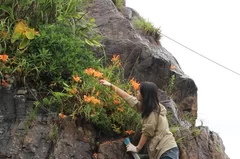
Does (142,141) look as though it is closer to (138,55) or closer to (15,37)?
(15,37)

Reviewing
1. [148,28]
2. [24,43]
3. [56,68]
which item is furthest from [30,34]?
[148,28]

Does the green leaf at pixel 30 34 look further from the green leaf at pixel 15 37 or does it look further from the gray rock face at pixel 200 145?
the gray rock face at pixel 200 145

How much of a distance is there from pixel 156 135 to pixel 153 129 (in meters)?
0.10

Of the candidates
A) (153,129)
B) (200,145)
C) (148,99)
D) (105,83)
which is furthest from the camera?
(200,145)

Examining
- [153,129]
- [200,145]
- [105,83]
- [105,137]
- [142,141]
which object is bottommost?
[200,145]

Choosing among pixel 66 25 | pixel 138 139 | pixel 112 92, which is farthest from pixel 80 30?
pixel 138 139

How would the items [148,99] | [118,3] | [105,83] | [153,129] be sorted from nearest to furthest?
[153,129], [148,99], [105,83], [118,3]

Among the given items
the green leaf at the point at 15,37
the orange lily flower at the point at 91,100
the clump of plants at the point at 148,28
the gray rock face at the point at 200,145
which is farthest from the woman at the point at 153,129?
the clump of plants at the point at 148,28

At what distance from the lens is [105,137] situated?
5.25 m

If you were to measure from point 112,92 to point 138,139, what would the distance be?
71 cm

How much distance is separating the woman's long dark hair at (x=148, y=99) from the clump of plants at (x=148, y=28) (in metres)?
3.42

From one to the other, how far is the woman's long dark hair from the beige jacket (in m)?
0.06

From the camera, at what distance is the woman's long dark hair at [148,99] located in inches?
195

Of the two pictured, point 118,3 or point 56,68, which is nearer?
point 56,68
